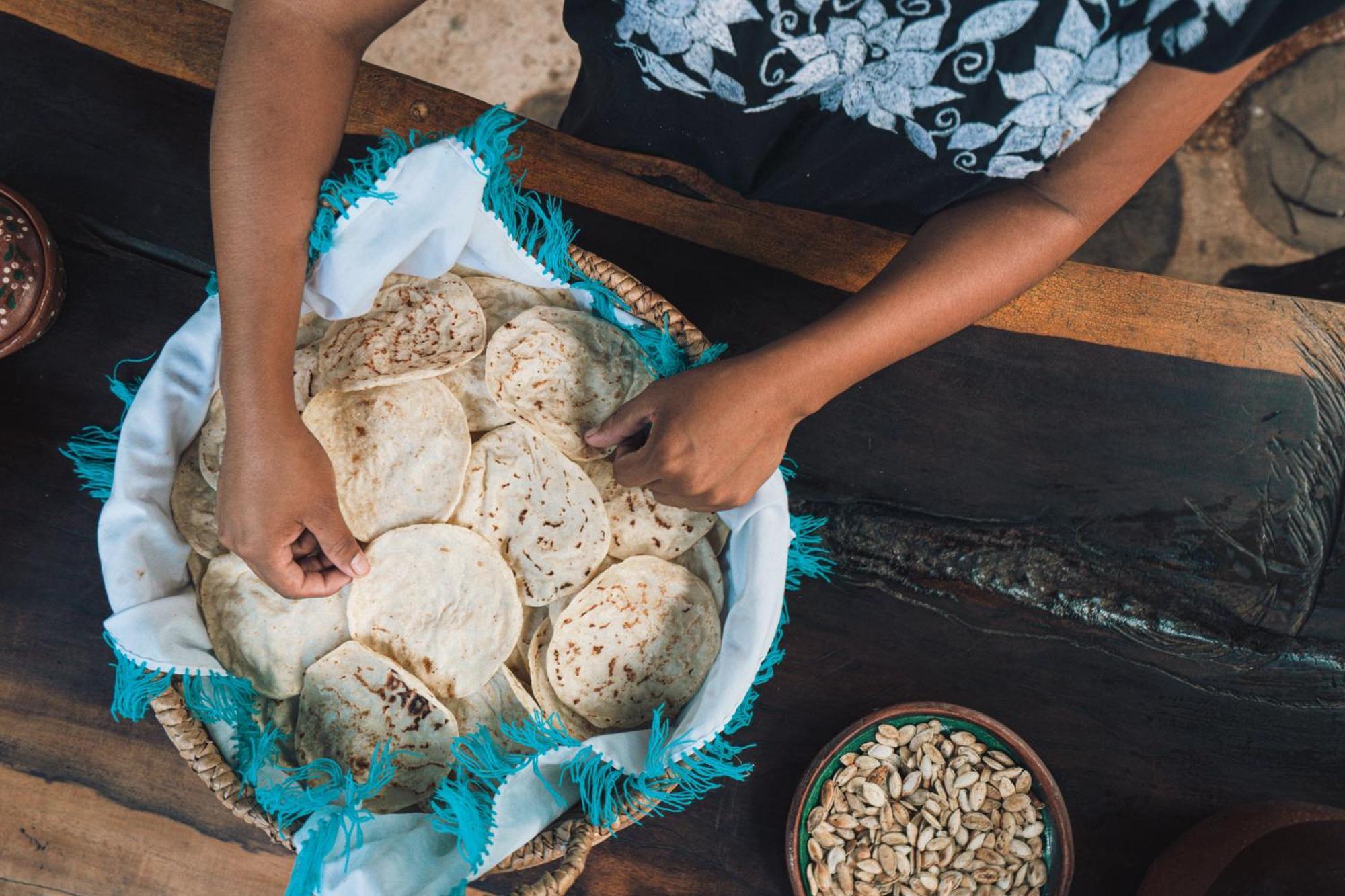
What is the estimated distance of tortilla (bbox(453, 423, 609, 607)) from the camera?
0.99 metres

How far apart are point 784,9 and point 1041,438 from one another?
669mm

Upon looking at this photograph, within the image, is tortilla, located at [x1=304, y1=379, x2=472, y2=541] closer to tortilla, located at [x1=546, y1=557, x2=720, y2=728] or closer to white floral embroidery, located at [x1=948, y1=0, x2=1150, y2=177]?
tortilla, located at [x1=546, y1=557, x2=720, y2=728]

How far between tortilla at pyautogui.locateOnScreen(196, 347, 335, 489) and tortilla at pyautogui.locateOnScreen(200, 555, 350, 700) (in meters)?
0.11

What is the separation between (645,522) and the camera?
1.02m

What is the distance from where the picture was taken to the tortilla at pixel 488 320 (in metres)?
1.04

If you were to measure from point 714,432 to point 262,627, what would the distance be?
21.8 inches

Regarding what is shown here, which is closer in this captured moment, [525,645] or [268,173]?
[268,173]

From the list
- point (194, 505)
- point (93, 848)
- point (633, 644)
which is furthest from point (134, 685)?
point (633, 644)

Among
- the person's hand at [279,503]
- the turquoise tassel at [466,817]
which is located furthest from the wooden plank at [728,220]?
the turquoise tassel at [466,817]

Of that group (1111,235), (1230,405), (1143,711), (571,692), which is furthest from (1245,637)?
(1111,235)

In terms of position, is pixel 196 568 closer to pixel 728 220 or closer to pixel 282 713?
pixel 282 713

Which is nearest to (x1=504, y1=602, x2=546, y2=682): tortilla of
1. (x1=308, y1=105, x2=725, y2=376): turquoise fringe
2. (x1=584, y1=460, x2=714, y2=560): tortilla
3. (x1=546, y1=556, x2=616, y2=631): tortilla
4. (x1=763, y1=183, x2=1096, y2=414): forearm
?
(x1=546, y1=556, x2=616, y2=631): tortilla

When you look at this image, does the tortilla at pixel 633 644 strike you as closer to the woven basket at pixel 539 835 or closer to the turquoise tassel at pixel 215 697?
the woven basket at pixel 539 835

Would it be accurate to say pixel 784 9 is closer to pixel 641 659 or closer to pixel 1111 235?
pixel 641 659
